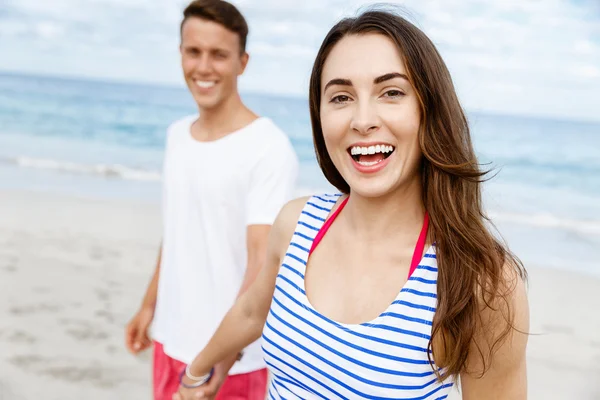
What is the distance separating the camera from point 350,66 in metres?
1.75

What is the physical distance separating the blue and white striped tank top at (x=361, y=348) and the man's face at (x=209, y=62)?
3.73 feet

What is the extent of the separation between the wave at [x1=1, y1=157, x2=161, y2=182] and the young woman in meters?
12.4

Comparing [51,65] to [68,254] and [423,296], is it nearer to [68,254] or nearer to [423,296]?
[68,254]

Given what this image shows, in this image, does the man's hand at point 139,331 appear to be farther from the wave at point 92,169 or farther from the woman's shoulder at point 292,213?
the wave at point 92,169

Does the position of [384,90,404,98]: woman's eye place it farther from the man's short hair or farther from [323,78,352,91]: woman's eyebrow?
the man's short hair

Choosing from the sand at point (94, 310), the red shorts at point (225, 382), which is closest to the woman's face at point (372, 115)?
the red shorts at point (225, 382)

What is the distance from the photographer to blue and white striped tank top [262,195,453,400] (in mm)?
1674

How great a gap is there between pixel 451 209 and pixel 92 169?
13.4 metres

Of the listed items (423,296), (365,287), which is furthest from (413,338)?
(365,287)

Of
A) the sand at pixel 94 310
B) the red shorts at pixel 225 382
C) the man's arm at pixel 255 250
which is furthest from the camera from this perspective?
the sand at pixel 94 310

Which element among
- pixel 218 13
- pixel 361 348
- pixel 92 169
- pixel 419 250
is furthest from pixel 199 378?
pixel 92 169

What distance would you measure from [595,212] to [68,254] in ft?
32.9

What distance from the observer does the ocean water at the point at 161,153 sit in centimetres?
1138

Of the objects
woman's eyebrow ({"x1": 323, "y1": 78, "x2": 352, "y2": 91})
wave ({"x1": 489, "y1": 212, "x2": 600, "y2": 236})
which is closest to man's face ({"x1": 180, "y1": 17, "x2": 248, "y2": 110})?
woman's eyebrow ({"x1": 323, "y1": 78, "x2": 352, "y2": 91})
